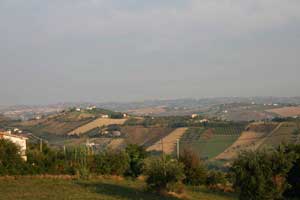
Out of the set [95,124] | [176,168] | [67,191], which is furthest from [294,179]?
[95,124]

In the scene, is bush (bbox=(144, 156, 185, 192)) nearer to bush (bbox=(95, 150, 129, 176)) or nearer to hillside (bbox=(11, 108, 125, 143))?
bush (bbox=(95, 150, 129, 176))

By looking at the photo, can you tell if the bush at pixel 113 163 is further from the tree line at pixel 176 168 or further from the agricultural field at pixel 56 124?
the agricultural field at pixel 56 124

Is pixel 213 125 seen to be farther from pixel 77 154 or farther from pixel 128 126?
pixel 77 154

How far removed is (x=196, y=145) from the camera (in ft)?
225

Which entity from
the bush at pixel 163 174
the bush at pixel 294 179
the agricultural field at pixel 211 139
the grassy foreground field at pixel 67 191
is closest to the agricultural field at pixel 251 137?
the agricultural field at pixel 211 139

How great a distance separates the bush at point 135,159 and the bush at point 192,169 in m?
4.30

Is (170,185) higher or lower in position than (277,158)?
lower

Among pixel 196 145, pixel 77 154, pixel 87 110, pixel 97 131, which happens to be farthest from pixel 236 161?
pixel 87 110

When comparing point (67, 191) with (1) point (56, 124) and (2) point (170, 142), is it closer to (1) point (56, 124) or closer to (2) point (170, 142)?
(2) point (170, 142)

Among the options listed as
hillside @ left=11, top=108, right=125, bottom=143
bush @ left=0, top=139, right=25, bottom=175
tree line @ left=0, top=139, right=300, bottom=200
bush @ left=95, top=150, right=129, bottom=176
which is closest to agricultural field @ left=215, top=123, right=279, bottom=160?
tree line @ left=0, top=139, right=300, bottom=200

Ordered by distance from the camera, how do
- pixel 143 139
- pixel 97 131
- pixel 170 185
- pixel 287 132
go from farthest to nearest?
pixel 97 131
pixel 143 139
pixel 287 132
pixel 170 185

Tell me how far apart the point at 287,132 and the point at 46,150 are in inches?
1615

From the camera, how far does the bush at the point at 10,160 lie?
32375mm

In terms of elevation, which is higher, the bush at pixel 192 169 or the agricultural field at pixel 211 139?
the bush at pixel 192 169
